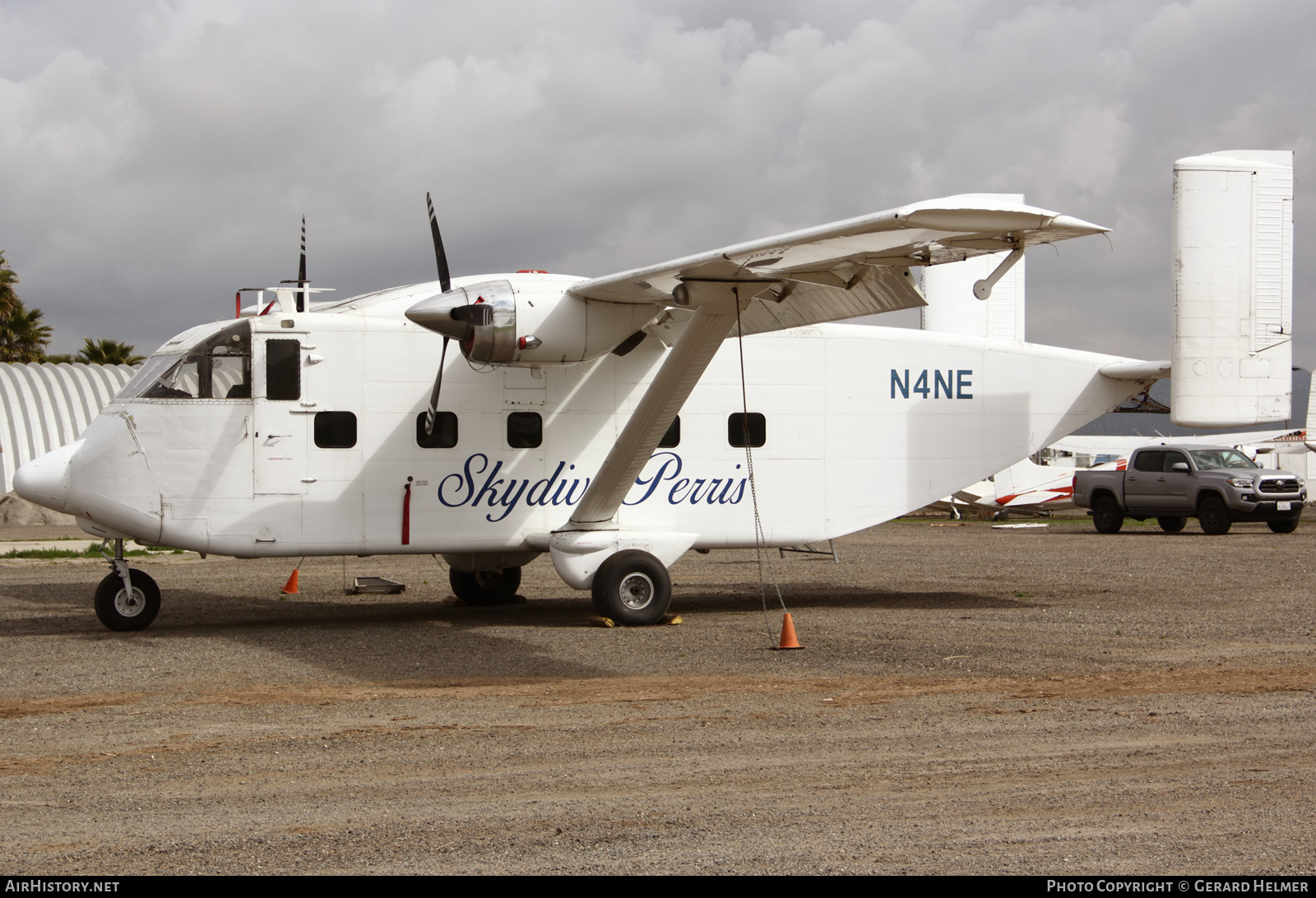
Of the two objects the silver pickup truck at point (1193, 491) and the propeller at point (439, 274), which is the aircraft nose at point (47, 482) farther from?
the silver pickup truck at point (1193, 491)

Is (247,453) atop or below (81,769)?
atop

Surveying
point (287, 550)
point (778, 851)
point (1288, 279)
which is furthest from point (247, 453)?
point (1288, 279)

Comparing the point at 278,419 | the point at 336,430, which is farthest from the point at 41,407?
the point at 336,430

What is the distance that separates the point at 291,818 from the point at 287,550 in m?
6.83

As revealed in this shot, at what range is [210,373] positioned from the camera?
1174 cm

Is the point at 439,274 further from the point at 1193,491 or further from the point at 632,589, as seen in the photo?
the point at 1193,491

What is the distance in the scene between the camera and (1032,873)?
4488 mm

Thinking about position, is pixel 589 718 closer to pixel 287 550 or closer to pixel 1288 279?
pixel 287 550

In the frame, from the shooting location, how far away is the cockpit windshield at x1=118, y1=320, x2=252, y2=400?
38.4 feet

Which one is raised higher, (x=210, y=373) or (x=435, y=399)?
(x=210, y=373)

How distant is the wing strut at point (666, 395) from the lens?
34.4 ft

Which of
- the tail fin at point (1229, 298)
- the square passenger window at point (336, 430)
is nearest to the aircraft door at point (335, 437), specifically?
the square passenger window at point (336, 430)

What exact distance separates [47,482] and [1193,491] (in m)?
24.5

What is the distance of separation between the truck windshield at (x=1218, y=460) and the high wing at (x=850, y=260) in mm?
19199
